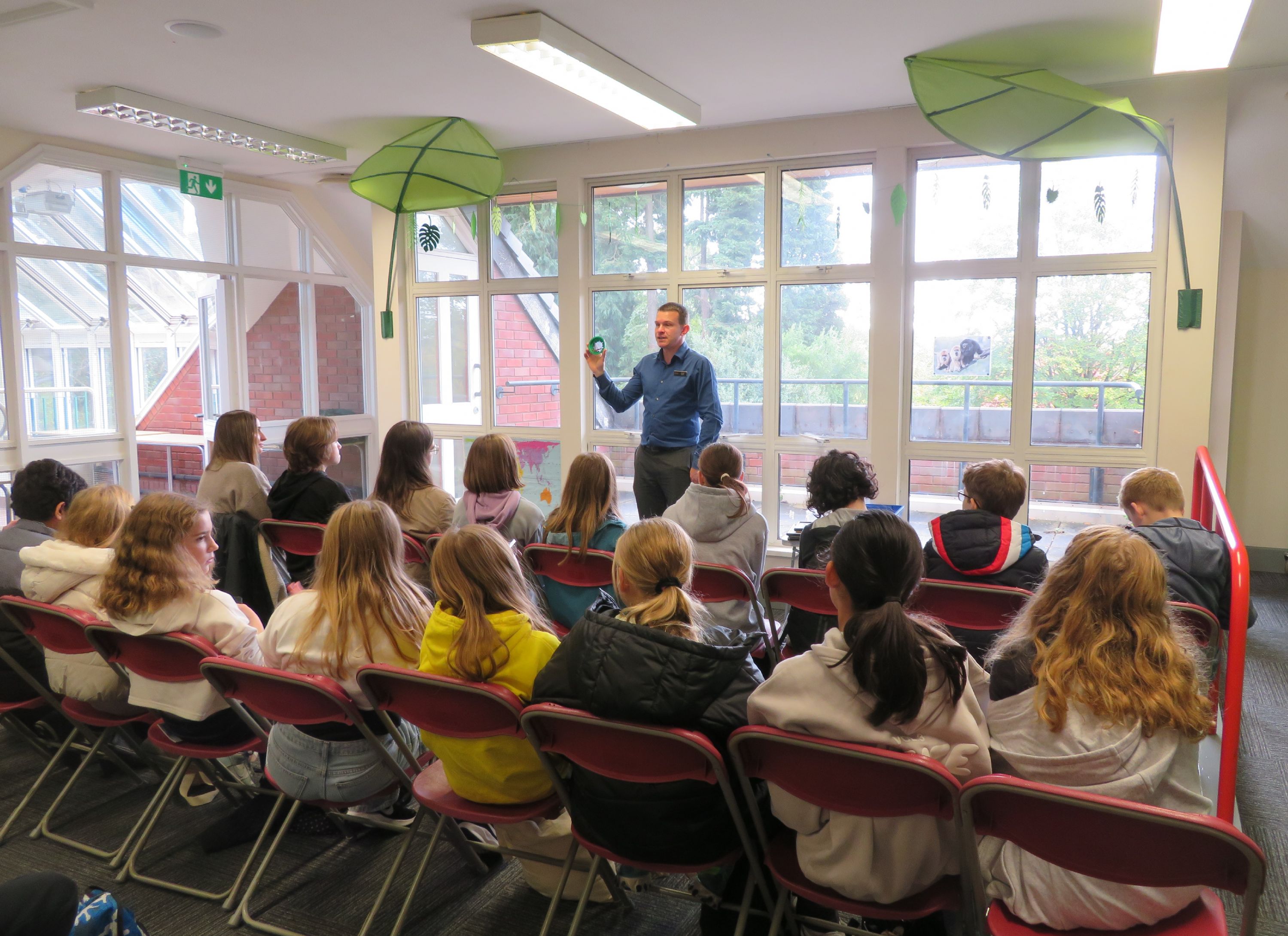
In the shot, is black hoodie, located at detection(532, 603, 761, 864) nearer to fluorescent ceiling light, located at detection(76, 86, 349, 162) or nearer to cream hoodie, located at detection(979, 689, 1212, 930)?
cream hoodie, located at detection(979, 689, 1212, 930)

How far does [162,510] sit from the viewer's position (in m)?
2.40

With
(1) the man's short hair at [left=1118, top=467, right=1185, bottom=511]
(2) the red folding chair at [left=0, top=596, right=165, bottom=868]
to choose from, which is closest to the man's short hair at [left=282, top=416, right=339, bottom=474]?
(2) the red folding chair at [left=0, top=596, right=165, bottom=868]

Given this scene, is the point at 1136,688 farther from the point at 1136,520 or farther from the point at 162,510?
the point at 162,510

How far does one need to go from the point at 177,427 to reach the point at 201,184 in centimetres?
230

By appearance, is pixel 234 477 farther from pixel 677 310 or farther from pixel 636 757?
pixel 636 757

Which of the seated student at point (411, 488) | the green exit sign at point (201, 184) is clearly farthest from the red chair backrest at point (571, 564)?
the green exit sign at point (201, 184)

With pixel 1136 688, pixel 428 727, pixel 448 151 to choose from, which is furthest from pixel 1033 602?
pixel 448 151

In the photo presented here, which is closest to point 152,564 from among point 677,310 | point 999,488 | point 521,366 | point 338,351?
point 999,488

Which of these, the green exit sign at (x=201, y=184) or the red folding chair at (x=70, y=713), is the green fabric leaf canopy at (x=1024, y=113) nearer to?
the red folding chair at (x=70, y=713)

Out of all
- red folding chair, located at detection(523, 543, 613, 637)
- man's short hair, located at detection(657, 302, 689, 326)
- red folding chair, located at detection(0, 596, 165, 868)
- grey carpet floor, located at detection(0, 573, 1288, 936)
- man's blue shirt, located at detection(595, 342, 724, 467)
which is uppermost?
man's short hair, located at detection(657, 302, 689, 326)

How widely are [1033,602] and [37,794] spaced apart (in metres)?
3.08

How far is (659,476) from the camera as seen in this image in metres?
5.09

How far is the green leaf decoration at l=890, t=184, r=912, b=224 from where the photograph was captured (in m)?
4.82

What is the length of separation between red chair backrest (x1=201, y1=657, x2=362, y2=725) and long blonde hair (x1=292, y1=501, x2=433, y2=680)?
0.11 metres
